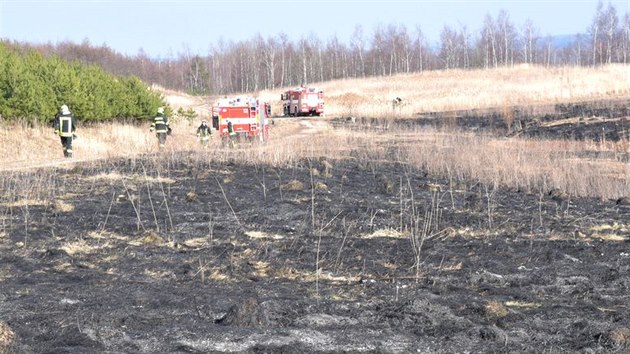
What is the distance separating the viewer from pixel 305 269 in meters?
9.30

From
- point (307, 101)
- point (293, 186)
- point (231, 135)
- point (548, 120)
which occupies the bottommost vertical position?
point (293, 186)

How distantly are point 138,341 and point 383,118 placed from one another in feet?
146

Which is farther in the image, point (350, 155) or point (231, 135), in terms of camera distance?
point (231, 135)

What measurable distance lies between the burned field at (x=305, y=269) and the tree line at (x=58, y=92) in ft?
38.5

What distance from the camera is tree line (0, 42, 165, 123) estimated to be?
2734 centimetres

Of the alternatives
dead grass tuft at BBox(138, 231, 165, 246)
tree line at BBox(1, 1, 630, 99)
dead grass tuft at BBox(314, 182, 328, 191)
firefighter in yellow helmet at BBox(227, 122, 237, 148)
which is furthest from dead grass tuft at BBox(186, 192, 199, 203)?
tree line at BBox(1, 1, 630, 99)

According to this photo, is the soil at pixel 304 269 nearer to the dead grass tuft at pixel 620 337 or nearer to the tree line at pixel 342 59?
the dead grass tuft at pixel 620 337

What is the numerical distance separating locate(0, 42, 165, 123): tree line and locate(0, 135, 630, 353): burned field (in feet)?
38.5

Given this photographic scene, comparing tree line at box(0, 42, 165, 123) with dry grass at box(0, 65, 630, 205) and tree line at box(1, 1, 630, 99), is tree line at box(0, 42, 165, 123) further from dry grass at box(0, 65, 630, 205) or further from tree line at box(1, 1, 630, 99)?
tree line at box(1, 1, 630, 99)

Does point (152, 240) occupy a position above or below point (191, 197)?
below

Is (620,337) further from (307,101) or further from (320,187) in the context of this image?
(307,101)

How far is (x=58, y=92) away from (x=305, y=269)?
2187cm

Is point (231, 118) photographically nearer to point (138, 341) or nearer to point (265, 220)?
point (265, 220)

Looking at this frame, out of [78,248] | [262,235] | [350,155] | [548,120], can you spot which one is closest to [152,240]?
[78,248]
